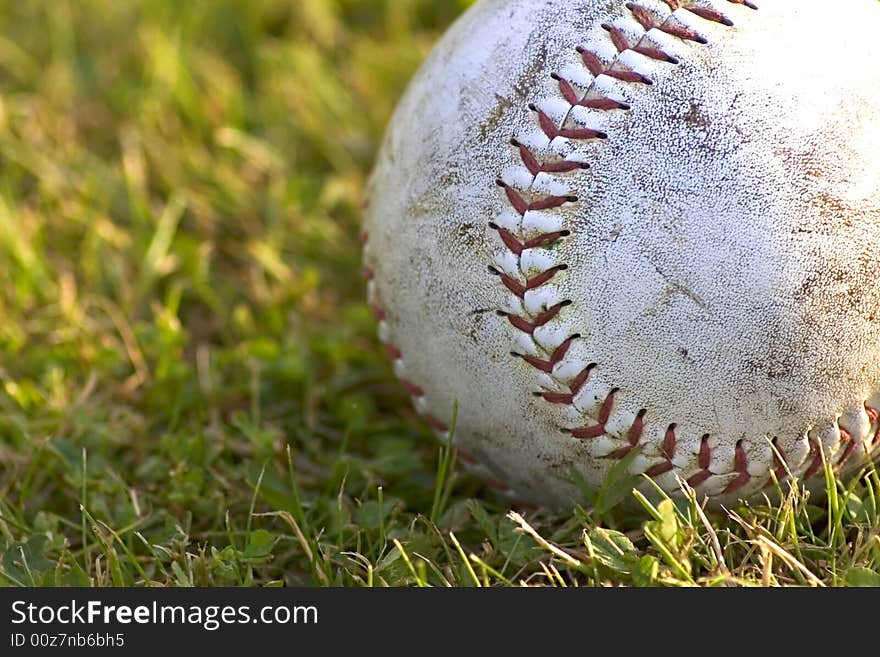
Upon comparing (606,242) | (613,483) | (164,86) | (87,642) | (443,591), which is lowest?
(87,642)

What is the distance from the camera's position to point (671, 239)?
1.92 meters

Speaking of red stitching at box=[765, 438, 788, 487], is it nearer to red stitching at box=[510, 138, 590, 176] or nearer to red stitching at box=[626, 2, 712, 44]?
red stitching at box=[510, 138, 590, 176]

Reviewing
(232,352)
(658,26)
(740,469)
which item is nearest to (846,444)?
(740,469)

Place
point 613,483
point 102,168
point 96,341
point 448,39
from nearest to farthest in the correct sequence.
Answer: point 613,483 → point 448,39 → point 96,341 → point 102,168

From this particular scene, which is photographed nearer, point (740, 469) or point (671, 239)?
point (671, 239)

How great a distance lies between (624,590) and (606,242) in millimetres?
634

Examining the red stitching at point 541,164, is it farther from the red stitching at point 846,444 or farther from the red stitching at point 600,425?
the red stitching at point 846,444

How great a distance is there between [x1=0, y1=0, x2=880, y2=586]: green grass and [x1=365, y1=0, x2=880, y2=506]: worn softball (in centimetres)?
18

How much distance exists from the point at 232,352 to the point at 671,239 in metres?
1.38

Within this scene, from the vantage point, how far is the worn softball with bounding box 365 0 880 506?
1921mm

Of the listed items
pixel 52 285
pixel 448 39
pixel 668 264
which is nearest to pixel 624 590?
pixel 668 264

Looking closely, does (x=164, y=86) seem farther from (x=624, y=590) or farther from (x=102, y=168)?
(x=624, y=590)

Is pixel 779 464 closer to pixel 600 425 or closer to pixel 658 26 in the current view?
pixel 600 425

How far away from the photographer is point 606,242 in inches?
76.5
